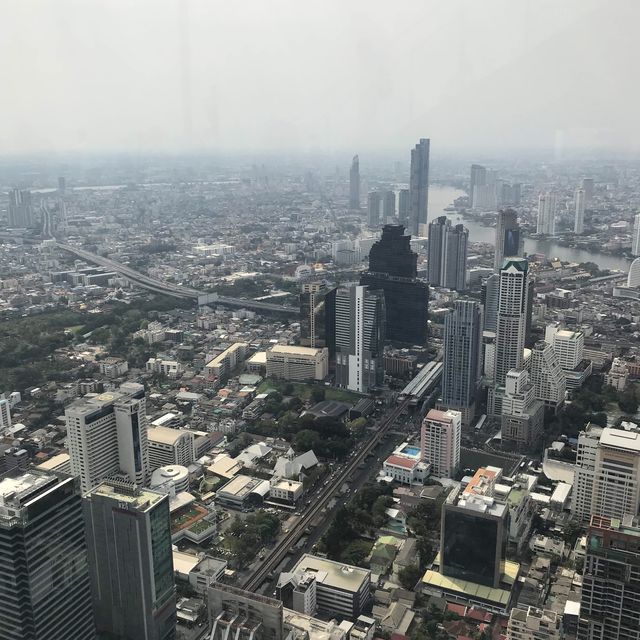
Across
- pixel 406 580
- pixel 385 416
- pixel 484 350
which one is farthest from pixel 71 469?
pixel 484 350

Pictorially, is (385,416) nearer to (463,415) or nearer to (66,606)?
(463,415)

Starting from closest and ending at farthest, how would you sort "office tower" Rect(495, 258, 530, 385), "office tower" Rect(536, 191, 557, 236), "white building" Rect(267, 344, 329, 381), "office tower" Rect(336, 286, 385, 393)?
"office tower" Rect(495, 258, 530, 385)
"office tower" Rect(336, 286, 385, 393)
"white building" Rect(267, 344, 329, 381)
"office tower" Rect(536, 191, 557, 236)

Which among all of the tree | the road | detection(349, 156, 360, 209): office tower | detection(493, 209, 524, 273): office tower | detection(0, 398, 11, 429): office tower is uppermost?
detection(349, 156, 360, 209): office tower

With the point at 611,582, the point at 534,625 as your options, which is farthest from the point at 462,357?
the point at 611,582

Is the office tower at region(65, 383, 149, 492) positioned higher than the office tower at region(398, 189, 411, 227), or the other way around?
the office tower at region(398, 189, 411, 227)

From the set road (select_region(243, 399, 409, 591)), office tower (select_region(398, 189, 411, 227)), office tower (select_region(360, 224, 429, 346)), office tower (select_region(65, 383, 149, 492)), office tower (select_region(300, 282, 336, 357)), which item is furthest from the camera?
office tower (select_region(398, 189, 411, 227))

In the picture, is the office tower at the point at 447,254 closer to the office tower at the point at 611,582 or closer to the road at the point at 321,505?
the road at the point at 321,505

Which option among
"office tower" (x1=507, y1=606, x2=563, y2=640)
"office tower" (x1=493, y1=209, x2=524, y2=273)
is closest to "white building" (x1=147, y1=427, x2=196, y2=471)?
"office tower" (x1=507, y1=606, x2=563, y2=640)

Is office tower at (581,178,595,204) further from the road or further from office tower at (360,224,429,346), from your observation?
the road
